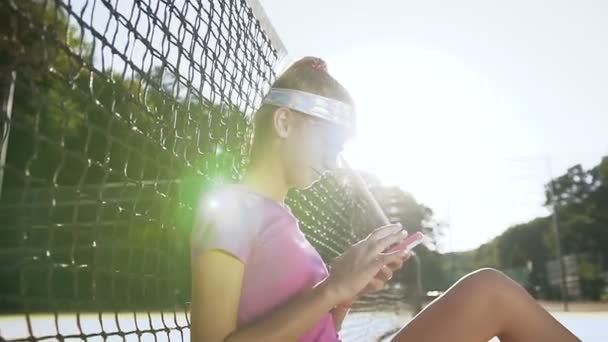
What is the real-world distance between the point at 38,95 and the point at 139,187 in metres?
0.82

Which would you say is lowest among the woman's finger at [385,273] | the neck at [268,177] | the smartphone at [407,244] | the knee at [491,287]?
the knee at [491,287]

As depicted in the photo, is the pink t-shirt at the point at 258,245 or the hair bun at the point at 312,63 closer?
the pink t-shirt at the point at 258,245

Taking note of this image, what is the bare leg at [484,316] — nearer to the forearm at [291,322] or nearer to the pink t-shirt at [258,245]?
the pink t-shirt at [258,245]

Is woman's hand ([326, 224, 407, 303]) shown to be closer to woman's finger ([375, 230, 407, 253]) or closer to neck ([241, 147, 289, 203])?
woman's finger ([375, 230, 407, 253])

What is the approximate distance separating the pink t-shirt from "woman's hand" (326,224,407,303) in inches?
7.9

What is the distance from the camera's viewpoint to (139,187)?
2527mm

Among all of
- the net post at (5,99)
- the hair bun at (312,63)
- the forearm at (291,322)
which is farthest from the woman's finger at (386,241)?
the net post at (5,99)

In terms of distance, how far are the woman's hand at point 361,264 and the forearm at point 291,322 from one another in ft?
0.11

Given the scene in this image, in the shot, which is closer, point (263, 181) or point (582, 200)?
point (263, 181)

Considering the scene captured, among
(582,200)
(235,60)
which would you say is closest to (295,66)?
(235,60)

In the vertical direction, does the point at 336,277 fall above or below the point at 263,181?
below

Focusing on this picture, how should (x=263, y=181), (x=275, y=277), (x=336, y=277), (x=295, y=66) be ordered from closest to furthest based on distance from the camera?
(x=336, y=277) → (x=275, y=277) → (x=263, y=181) → (x=295, y=66)

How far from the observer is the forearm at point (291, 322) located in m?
1.71

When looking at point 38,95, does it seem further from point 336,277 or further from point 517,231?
point 517,231
